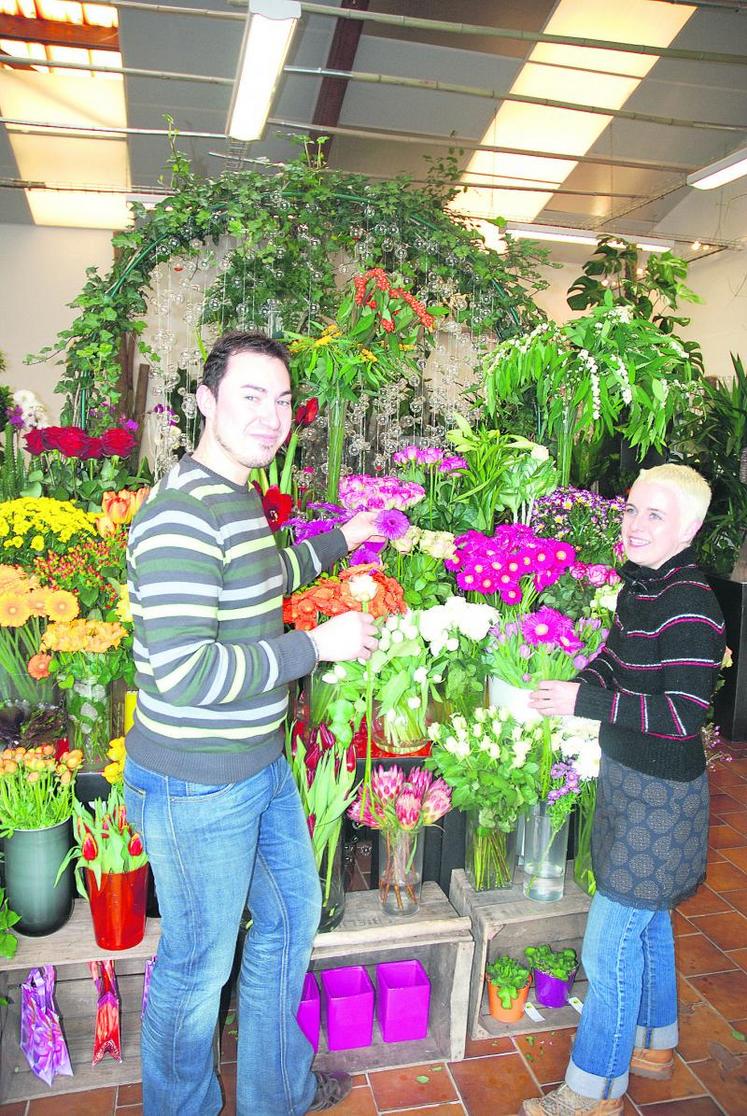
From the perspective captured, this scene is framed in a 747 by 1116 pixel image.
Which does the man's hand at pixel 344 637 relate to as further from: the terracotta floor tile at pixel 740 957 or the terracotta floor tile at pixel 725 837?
the terracotta floor tile at pixel 725 837

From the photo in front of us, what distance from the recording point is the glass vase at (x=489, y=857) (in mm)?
2150

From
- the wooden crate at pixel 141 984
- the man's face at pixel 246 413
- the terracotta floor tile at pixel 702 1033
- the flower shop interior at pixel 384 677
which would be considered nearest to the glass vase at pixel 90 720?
the flower shop interior at pixel 384 677

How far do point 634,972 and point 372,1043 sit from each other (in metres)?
0.73

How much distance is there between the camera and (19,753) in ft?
6.31

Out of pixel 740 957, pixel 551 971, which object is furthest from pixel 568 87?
pixel 551 971

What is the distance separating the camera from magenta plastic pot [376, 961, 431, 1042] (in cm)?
209

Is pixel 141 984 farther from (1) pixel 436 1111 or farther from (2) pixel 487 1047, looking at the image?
(2) pixel 487 1047

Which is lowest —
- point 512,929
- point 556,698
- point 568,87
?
point 512,929

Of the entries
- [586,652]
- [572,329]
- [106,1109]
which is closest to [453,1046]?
[106,1109]

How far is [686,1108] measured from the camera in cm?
193

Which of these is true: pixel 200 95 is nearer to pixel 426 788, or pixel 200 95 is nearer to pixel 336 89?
pixel 336 89

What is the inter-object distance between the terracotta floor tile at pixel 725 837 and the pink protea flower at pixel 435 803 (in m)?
1.73

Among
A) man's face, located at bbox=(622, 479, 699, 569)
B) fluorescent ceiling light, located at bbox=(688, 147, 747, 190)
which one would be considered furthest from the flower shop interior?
fluorescent ceiling light, located at bbox=(688, 147, 747, 190)

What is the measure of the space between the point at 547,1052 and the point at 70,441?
2.00 metres
